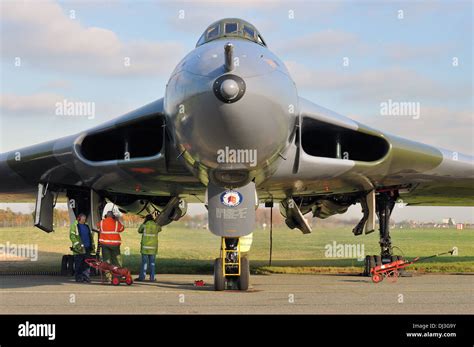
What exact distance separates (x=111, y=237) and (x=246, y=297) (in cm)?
456

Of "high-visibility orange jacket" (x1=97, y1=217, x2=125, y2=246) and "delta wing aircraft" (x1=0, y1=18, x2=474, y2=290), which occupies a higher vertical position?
"delta wing aircraft" (x1=0, y1=18, x2=474, y2=290)

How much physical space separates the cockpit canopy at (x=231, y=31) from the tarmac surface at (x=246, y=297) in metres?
4.14

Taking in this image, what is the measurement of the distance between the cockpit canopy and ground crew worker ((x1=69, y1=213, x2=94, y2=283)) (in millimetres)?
5000

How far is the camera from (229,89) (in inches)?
330

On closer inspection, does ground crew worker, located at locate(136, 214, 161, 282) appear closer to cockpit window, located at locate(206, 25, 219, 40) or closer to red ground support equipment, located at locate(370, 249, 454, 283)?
red ground support equipment, located at locate(370, 249, 454, 283)

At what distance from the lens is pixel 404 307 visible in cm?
880

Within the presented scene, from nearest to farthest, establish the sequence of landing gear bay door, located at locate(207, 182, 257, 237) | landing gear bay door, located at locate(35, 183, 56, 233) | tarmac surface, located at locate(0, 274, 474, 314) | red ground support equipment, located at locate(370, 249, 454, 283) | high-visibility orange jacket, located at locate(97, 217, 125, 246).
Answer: tarmac surface, located at locate(0, 274, 474, 314) < landing gear bay door, located at locate(207, 182, 257, 237) < high-visibility orange jacket, located at locate(97, 217, 125, 246) < red ground support equipment, located at locate(370, 249, 454, 283) < landing gear bay door, located at locate(35, 183, 56, 233)

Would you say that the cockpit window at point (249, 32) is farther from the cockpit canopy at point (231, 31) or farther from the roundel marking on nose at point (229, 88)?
the roundel marking on nose at point (229, 88)

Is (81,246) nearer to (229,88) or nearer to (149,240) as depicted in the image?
(149,240)

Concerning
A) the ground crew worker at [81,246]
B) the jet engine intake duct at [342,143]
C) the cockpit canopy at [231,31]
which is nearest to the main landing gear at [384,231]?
the jet engine intake duct at [342,143]

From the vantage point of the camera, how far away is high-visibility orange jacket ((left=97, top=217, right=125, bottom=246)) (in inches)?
534

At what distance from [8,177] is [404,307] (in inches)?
385

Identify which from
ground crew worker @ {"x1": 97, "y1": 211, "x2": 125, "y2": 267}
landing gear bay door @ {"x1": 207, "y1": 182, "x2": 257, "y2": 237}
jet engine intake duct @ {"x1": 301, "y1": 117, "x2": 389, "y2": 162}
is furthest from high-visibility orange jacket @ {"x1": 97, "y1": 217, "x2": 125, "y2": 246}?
jet engine intake duct @ {"x1": 301, "y1": 117, "x2": 389, "y2": 162}
